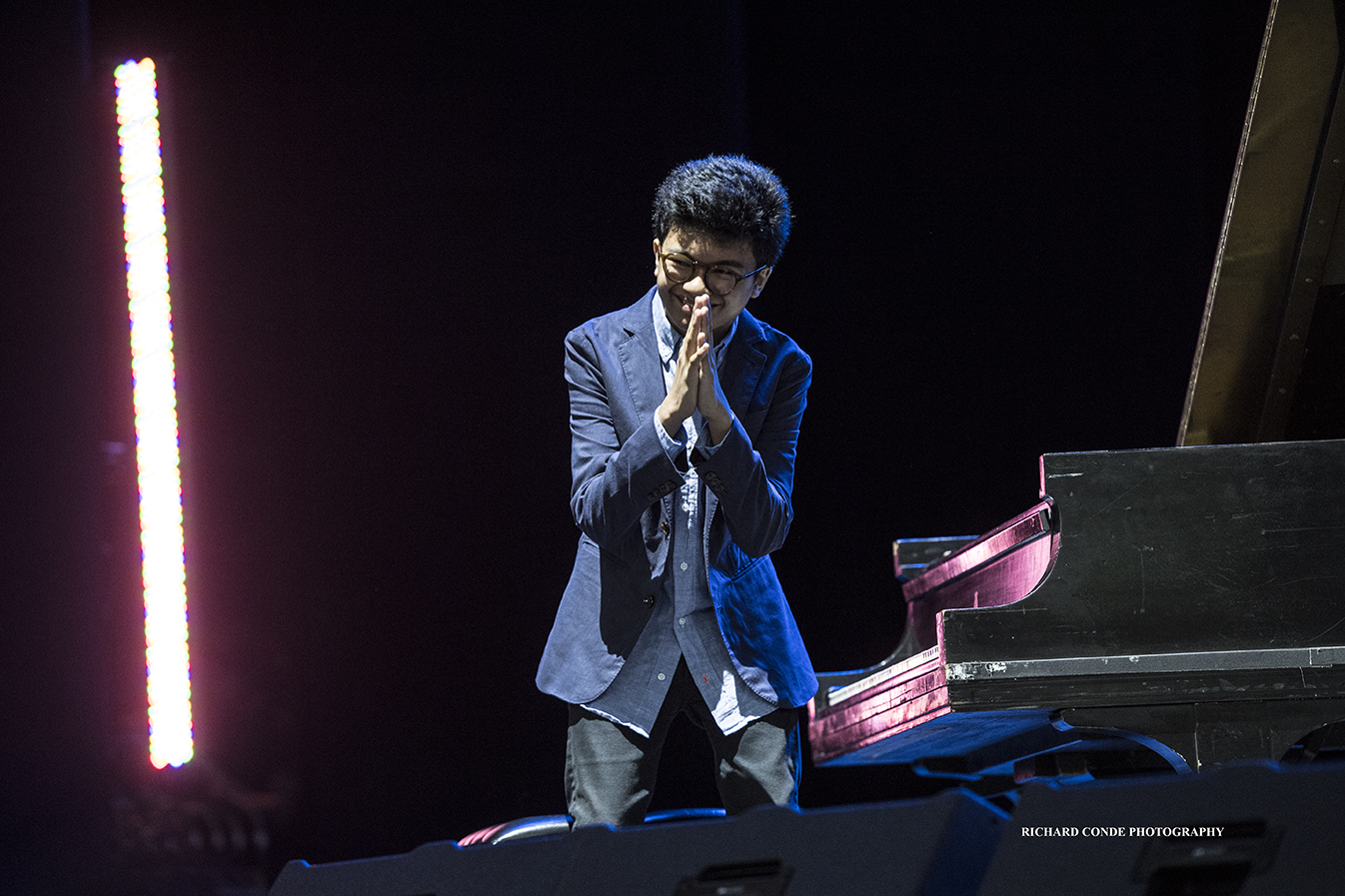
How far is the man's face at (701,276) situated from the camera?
209cm

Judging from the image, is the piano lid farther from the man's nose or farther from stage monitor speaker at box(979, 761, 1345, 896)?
Answer: stage monitor speaker at box(979, 761, 1345, 896)

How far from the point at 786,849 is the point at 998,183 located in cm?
266

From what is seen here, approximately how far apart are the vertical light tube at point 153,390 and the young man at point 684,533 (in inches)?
94.0

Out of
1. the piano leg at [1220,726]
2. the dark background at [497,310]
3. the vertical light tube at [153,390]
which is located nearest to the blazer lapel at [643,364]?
the piano leg at [1220,726]

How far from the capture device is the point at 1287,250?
2357 millimetres

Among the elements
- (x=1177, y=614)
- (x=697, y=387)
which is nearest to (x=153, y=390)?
(x=697, y=387)

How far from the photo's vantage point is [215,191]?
3.73 meters

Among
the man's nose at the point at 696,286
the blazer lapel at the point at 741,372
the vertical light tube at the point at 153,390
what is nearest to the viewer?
the man's nose at the point at 696,286

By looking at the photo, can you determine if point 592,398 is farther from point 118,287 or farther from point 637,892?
point 118,287

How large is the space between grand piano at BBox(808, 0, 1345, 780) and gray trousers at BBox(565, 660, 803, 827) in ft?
0.94

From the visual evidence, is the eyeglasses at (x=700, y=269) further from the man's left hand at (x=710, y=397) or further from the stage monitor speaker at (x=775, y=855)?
the stage monitor speaker at (x=775, y=855)

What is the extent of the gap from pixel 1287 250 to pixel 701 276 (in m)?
1.10

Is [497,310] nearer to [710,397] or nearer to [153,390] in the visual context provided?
[153,390]

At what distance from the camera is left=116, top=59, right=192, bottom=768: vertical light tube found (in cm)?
410
